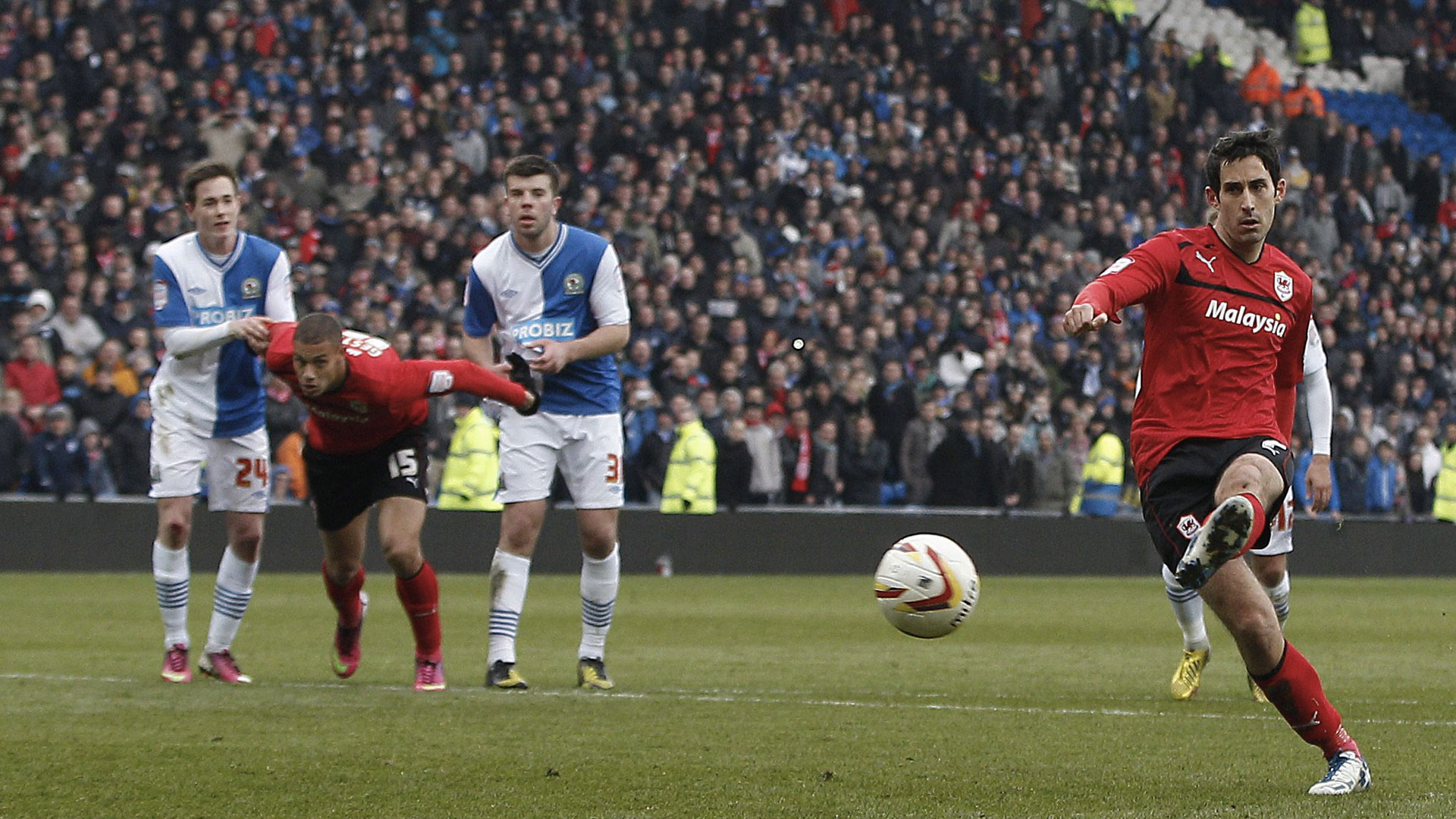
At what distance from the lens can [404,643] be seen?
11.5m

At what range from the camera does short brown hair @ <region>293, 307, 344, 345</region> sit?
25.1 feet

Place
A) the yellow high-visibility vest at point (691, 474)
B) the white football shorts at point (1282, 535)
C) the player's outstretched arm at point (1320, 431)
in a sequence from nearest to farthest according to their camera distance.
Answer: the player's outstretched arm at point (1320, 431) < the white football shorts at point (1282, 535) < the yellow high-visibility vest at point (691, 474)

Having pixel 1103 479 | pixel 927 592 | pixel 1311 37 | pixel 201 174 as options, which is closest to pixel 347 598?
pixel 201 174

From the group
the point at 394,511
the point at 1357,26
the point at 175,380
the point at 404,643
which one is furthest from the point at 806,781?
the point at 1357,26

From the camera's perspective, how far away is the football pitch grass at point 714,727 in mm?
5398

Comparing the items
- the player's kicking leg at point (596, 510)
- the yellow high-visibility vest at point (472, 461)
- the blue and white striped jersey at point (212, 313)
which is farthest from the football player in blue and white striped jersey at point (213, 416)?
the yellow high-visibility vest at point (472, 461)

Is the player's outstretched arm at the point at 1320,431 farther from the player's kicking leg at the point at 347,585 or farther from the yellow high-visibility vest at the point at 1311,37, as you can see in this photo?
the yellow high-visibility vest at the point at 1311,37

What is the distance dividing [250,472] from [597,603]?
1.73 meters

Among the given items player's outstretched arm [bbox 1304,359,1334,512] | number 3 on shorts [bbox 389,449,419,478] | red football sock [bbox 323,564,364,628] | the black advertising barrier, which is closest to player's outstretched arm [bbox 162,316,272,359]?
number 3 on shorts [bbox 389,449,419,478]

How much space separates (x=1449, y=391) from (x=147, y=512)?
1644 centimetres

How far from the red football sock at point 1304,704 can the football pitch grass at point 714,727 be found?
0.17 meters

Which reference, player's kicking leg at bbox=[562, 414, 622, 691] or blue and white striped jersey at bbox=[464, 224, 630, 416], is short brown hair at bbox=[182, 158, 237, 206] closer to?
blue and white striped jersey at bbox=[464, 224, 630, 416]

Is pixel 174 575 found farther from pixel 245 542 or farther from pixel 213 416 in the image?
pixel 213 416

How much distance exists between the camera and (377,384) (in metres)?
7.89
